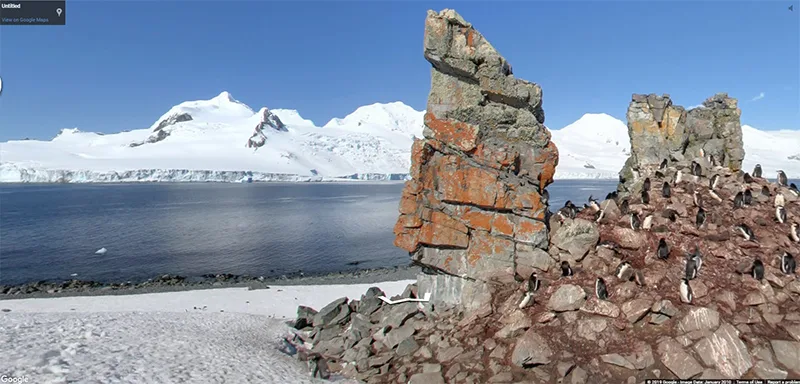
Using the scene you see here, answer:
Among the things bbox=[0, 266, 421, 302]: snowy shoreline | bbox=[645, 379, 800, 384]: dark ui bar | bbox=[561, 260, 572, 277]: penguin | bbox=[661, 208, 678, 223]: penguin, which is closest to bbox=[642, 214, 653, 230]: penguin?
bbox=[661, 208, 678, 223]: penguin

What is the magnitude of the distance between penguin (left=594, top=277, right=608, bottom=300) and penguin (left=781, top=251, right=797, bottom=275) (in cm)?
466

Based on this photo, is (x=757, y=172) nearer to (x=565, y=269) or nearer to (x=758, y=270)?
(x=758, y=270)

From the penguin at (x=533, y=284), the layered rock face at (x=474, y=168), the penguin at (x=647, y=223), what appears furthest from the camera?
the penguin at (x=647, y=223)

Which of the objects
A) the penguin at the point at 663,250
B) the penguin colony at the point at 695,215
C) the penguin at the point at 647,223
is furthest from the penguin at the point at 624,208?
the penguin at the point at 663,250

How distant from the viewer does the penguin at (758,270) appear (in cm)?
1074

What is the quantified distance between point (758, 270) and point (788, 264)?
94 centimetres

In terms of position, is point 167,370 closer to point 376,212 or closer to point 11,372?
point 11,372

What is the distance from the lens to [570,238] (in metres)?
12.4

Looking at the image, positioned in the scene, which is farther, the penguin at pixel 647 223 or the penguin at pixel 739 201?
the penguin at pixel 739 201

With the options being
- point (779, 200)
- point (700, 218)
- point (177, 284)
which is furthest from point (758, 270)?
point (177, 284)

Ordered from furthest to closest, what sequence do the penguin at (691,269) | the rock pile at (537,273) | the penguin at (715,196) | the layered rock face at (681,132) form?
the layered rock face at (681,132), the penguin at (715,196), the penguin at (691,269), the rock pile at (537,273)

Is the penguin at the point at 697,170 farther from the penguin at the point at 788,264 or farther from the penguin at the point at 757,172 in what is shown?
the penguin at the point at 788,264

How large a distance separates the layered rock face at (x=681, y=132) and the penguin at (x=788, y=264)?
290 inches

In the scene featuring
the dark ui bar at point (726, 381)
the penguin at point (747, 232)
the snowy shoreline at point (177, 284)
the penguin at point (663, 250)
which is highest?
the penguin at point (747, 232)
